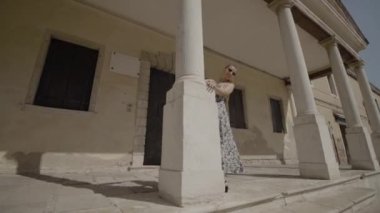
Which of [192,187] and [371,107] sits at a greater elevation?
[371,107]

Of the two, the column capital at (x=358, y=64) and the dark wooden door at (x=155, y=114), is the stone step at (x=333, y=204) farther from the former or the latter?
the column capital at (x=358, y=64)

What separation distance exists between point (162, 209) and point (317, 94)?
11.6 m

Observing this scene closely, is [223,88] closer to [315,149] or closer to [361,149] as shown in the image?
[315,149]

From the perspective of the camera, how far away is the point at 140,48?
5.78 meters

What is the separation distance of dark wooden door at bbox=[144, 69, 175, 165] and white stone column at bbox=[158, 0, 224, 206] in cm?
324

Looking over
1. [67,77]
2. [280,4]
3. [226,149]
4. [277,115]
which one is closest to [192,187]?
[226,149]

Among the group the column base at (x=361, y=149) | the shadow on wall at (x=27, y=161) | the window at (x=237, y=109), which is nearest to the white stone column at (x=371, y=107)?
the column base at (x=361, y=149)

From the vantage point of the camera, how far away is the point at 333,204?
2.43m

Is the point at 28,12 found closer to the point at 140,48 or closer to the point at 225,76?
the point at 140,48

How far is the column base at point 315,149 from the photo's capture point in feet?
12.0

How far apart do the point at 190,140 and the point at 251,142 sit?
621cm

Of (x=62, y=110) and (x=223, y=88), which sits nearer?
(x=223, y=88)

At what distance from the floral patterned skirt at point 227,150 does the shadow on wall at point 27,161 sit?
12.1ft

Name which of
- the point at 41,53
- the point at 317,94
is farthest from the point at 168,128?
the point at 317,94
